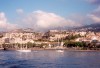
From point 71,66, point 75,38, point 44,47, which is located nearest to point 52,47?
point 44,47

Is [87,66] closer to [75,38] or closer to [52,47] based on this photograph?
[52,47]

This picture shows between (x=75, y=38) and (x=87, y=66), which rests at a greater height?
(x=75, y=38)

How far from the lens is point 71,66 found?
117 feet

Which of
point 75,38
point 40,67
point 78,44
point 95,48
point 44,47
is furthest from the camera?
point 75,38

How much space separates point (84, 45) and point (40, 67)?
185 feet

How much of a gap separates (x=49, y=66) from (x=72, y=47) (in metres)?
56.2

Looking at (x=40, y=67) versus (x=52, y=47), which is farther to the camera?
(x=52, y=47)

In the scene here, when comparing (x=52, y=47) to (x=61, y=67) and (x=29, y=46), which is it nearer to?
(x=29, y=46)

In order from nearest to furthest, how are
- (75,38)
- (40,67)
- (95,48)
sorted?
(40,67)
(95,48)
(75,38)

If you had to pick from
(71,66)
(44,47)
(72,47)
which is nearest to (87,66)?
(71,66)

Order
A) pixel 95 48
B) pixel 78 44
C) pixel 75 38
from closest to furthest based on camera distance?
pixel 95 48 → pixel 78 44 → pixel 75 38

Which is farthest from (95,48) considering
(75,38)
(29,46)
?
(75,38)

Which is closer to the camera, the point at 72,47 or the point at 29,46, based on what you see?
the point at 72,47

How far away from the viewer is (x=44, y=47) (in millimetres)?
97312
